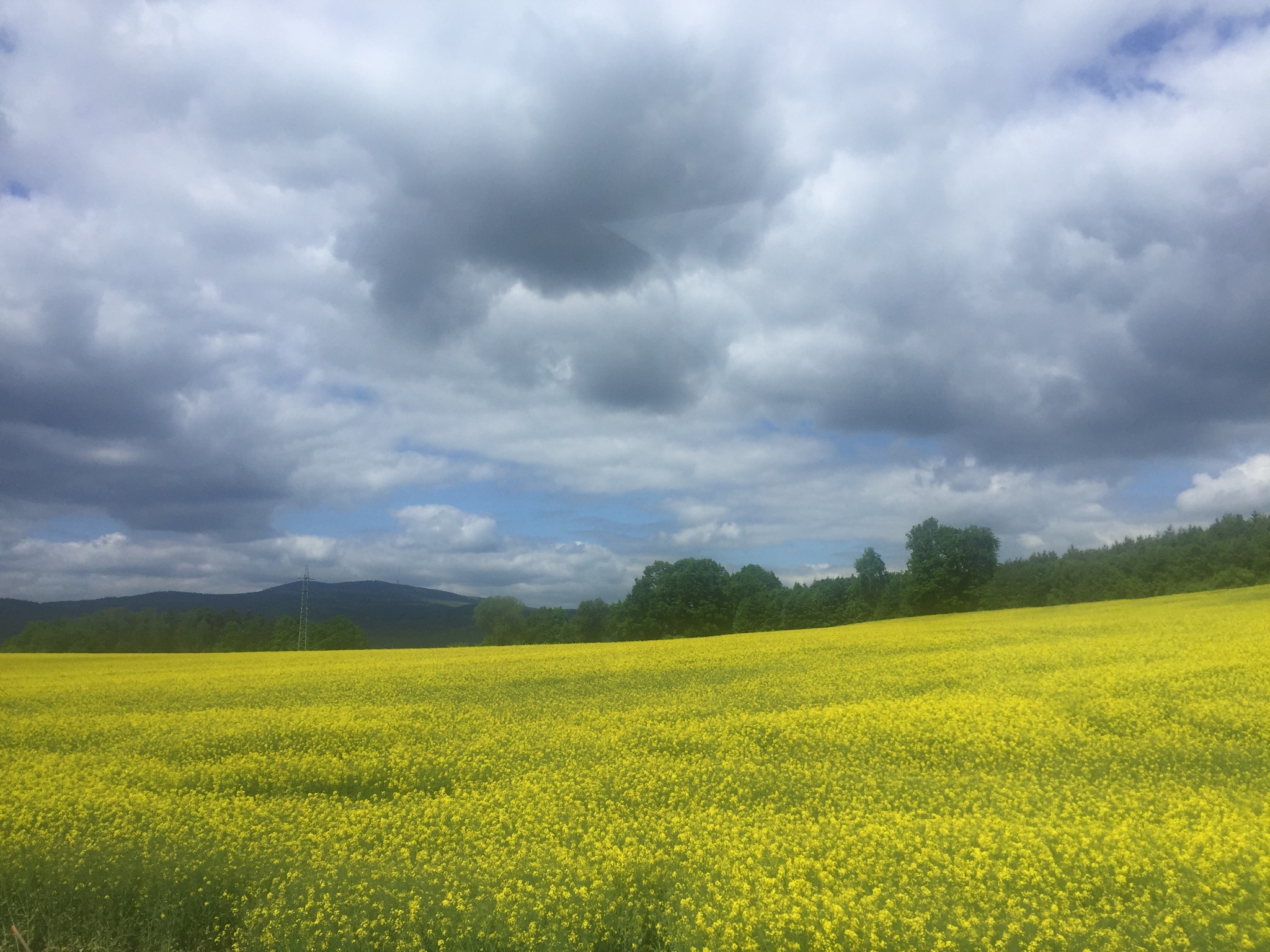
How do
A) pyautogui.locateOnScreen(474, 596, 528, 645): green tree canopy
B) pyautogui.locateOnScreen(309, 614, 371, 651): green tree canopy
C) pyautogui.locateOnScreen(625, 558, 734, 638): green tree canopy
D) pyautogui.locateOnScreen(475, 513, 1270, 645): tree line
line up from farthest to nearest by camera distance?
1. pyautogui.locateOnScreen(474, 596, 528, 645): green tree canopy
2. pyautogui.locateOnScreen(309, 614, 371, 651): green tree canopy
3. pyautogui.locateOnScreen(625, 558, 734, 638): green tree canopy
4. pyautogui.locateOnScreen(475, 513, 1270, 645): tree line

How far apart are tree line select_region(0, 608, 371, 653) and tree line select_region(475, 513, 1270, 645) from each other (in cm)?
1981

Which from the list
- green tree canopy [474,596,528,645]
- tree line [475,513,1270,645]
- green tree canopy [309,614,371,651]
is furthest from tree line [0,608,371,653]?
tree line [475,513,1270,645]

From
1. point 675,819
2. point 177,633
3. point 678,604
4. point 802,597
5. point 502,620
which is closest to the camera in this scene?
point 675,819

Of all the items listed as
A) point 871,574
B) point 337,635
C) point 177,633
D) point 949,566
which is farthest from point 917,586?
point 177,633

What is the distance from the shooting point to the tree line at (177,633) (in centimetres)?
6650

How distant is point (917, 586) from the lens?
70000 mm

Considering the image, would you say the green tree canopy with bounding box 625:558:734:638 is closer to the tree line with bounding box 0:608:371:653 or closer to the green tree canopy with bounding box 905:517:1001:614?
the green tree canopy with bounding box 905:517:1001:614

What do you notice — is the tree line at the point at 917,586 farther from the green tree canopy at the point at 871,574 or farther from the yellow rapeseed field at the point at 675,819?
the yellow rapeseed field at the point at 675,819

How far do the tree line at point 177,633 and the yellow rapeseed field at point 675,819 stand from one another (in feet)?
202

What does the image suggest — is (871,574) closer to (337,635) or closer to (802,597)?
(802,597)

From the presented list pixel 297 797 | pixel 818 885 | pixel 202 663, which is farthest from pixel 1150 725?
pixel 202 663

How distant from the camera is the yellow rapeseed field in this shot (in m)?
5.71

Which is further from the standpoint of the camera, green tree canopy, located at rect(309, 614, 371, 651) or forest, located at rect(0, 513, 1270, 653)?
green tree canopy, located at rect(309, 614, 371, 651)

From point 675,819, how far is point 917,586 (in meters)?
67.9
